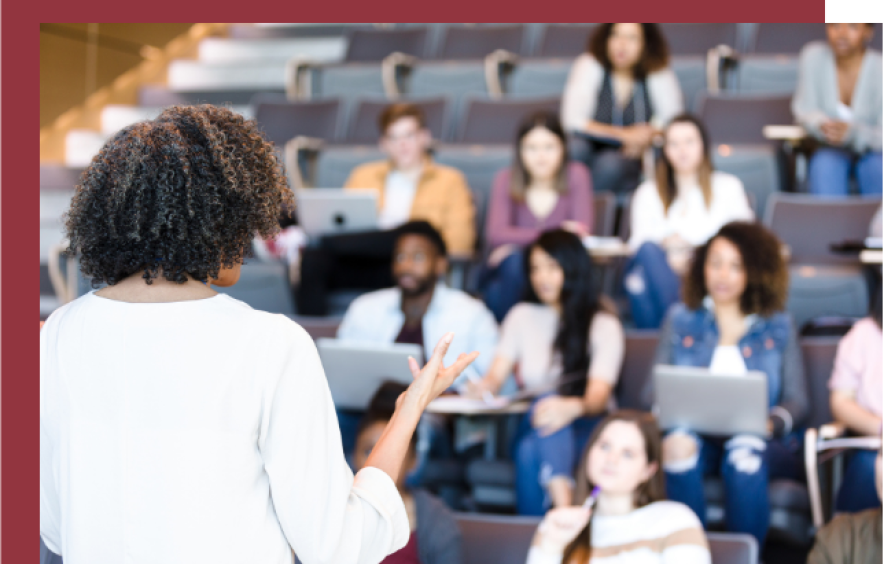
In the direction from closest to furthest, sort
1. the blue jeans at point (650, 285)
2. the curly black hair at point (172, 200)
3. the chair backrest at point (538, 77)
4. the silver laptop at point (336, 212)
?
the curly black hair at point (172, 200)
the blue jeans at point (650, 285)
the silver laptop at point (336, 212)
the chair backrest at point (538, 77)

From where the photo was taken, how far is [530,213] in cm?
238

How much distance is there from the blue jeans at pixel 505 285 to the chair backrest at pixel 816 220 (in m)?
0.74

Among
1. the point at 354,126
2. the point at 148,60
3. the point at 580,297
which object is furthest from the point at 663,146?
the point at 148,60

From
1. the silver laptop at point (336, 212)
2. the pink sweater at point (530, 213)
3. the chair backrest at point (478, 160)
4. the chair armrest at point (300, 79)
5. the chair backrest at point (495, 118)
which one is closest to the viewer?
the silver laptop at point (336, 212)

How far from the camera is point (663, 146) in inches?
93.1

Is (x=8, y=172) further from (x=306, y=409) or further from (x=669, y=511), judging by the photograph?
(x=669, y=511)

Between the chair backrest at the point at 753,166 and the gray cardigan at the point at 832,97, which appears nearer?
the gray cardigan at the point at 832,97

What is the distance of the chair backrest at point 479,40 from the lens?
370 cm

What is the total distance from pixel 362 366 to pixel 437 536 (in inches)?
15.7

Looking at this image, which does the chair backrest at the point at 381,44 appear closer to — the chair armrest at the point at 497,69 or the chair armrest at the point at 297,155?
the chair armrest at the point at 497,69

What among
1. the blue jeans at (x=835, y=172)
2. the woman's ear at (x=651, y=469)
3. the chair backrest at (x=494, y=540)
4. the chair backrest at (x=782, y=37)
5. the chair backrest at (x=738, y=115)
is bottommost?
the chair backrest at (x=494, y=540)

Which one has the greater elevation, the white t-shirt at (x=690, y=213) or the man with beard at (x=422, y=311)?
the white t-shirt at (x=690, y=213)

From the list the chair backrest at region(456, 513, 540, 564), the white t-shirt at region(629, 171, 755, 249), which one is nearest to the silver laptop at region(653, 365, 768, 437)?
the chair backrest at region(456, 513, 540, 564)

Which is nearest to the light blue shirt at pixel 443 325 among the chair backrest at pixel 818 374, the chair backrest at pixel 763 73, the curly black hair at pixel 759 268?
the curly black hair at pixel 759 268
